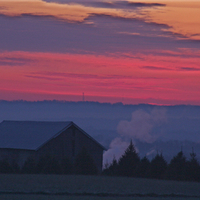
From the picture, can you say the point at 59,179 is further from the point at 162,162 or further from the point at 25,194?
the point at 162,162

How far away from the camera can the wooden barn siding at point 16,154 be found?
37.6 metres

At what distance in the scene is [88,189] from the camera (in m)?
17.8

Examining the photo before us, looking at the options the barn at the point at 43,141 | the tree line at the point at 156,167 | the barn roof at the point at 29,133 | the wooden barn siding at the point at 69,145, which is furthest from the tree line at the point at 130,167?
the barn roof at the point at 29,133

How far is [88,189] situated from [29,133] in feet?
79.4

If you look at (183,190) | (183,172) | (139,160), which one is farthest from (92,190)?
(139,160)

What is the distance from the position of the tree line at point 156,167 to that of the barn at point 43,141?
6.15 m

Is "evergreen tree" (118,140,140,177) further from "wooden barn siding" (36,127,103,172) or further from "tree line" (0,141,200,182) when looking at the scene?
"wooden barn siding" (36,127,103,172)

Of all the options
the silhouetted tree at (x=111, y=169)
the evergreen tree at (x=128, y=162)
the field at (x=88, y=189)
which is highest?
the field at (x=88, y=189)

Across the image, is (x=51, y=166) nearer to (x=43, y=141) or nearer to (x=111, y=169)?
(x=111, y=169)

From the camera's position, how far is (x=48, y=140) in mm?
38156

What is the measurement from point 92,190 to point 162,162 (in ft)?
42.5

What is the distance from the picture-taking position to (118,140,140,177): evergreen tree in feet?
101

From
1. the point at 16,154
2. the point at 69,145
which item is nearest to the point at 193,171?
the point at 69,145

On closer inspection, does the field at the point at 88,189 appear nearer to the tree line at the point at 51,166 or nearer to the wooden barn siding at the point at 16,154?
the tree line at the point at 51,166
